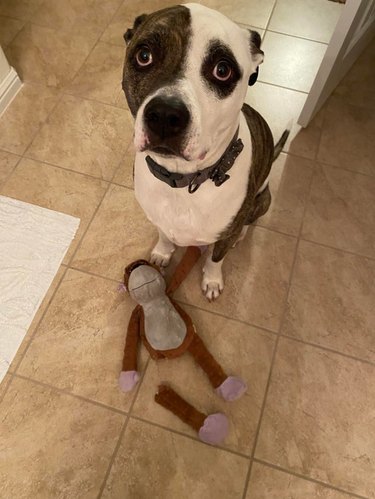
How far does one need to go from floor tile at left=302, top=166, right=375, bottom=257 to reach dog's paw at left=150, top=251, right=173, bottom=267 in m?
A: 0.68

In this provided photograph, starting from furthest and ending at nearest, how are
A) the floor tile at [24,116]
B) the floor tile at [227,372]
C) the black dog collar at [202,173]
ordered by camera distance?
the floor tile at [24,116] < the floor tile at [227,372] < the black dog collar at [202,173]

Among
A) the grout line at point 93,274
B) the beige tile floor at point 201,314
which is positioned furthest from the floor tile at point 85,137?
the grout line at point 93,274

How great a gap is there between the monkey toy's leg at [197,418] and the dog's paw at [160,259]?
56 cm

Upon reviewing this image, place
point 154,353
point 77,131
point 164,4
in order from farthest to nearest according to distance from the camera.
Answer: point 164,4 < point 77,131 < point 154,353

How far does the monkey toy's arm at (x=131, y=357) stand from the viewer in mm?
1679

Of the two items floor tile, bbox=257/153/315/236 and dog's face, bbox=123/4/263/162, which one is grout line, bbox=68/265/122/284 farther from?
dog's face, bbox=123/4/263/162

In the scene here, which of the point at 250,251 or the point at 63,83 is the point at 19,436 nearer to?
the point at 250,251

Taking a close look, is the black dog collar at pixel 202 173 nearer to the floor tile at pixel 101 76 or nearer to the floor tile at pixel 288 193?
the floor tile at pixel 288 193

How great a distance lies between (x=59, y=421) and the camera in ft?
5.40

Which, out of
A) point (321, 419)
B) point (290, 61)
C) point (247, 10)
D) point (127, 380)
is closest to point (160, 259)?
point (127, 380)

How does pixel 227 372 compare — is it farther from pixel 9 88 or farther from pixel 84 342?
pixel 9 88

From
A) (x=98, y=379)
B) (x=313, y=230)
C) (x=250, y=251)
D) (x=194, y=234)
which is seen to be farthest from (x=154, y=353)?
(x=313, y=230)

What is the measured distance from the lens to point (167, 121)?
3.21 ft

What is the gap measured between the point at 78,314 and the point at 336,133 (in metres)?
1.69
